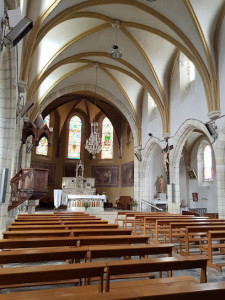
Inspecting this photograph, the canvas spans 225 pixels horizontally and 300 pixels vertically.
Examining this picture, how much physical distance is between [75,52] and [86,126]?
10707 mm

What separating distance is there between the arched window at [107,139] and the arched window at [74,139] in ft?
7.72

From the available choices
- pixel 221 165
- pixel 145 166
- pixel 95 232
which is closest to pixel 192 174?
pixel 145 166

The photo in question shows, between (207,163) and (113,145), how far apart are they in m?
8.83

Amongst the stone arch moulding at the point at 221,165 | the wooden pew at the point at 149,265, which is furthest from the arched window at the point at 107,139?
the wooden pew at the point at 149,265

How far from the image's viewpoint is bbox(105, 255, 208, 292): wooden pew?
2.24m

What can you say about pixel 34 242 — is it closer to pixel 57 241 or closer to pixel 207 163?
pixel 57 241

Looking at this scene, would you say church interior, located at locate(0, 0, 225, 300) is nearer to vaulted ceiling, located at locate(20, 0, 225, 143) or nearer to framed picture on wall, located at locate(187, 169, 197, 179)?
vaulted ceiling, located at locate(20, 0, 225, 143)

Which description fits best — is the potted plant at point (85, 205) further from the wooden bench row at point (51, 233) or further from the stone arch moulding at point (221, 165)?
the wooden bench row at point (51, 233)

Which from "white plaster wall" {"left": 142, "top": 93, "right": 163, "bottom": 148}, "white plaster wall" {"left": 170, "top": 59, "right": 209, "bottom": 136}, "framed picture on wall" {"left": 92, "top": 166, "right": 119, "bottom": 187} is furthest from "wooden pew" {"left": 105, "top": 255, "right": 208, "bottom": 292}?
"framed picture on wall" {"left": 92, "top": 166, "right": 119, "bottom": 187}

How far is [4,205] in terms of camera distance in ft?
23.1

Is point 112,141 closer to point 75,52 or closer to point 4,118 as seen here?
point 75,52

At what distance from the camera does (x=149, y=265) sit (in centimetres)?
238

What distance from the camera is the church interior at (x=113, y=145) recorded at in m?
2.63

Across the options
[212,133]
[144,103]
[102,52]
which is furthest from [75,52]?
[212,133]
